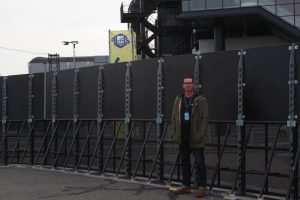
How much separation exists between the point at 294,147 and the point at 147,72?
3769 mm

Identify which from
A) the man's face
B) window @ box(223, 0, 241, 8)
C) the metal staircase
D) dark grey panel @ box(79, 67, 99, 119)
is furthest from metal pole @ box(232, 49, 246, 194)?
the metal staircase

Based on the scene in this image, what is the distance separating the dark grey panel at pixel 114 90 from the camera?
1120 centimetres

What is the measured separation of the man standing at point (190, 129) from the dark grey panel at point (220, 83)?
538mm

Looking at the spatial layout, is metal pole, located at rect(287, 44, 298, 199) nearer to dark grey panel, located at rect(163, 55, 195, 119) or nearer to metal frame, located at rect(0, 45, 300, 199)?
metal frame, located at rect(0, 45, 300, 199)

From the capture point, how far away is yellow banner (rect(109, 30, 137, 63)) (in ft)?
106

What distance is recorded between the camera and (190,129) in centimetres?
861

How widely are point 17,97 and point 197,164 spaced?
Answer: 7.33 metres

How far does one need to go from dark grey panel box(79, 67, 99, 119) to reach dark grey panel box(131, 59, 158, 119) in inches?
56.5

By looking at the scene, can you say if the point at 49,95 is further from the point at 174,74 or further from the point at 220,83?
the point at 220,83

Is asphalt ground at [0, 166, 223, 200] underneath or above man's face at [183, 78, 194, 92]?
underneath

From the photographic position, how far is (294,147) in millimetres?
7797

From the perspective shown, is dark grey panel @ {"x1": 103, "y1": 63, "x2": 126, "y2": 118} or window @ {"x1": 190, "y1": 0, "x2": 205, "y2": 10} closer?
dark grey panel @ {"x1": 103, "y1": 63, "x2": 126, "y2": 118}

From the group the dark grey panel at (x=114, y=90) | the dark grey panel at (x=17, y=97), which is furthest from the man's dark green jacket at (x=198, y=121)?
the dark grey panel at (x=17, y=97)

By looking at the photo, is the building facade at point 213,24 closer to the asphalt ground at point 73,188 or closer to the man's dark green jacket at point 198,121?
the asphalt ground at point 73,188
